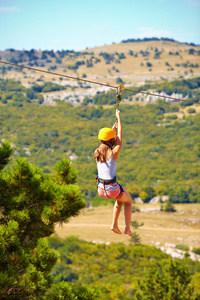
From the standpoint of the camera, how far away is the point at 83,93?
13575cm

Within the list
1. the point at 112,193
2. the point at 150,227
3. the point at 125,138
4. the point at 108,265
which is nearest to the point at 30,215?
the point at 112,193

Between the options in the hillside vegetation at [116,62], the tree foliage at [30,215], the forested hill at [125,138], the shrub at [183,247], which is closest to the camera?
the tree foliage at [30,215]

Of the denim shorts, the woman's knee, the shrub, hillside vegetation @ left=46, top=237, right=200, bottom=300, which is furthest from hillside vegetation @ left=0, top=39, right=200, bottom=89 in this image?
the denim shorts

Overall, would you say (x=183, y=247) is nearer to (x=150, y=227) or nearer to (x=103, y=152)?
(x=150, y=227)

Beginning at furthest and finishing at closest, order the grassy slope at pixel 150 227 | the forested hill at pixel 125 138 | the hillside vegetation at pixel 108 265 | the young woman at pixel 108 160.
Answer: the forested hill at pixel 125 138
the grassy slope at pixel 150 227
the hillside vegetation at pixel 108 265
the young woman at pixel 108 160

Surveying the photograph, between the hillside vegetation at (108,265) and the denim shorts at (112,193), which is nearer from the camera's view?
the denim shorts at (112,193)

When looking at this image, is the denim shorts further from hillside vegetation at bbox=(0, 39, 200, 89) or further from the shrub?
hillside vegetation at bbox=(0, 39, 200, 89)

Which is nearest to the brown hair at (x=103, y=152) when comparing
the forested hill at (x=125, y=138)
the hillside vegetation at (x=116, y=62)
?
the forested hill at (x=125, y=138)

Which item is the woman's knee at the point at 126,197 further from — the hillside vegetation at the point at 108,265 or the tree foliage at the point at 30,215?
the hillside vegetation at the point at 108,265

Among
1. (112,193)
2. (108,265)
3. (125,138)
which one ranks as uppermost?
(112,193)

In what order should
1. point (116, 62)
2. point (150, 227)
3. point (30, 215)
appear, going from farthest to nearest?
point (116, 62), point (150, 227), point (30, 215)

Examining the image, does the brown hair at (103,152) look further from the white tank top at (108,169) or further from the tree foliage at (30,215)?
the tree foliage at (30,215)

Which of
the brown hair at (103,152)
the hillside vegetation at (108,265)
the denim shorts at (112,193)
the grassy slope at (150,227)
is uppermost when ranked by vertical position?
the brown hair at (103,152)

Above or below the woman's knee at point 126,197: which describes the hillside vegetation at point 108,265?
below
